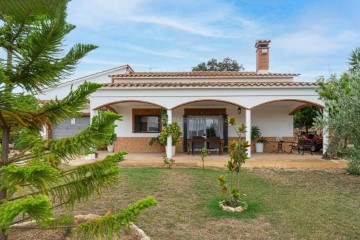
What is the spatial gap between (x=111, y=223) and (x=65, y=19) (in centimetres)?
153

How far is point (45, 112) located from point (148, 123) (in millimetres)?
16069

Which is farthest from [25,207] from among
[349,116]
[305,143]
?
[305,143]

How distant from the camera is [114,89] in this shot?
14.3 metres

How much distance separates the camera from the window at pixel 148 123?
1816 cm

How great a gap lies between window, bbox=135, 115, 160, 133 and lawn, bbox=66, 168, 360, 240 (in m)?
7.58

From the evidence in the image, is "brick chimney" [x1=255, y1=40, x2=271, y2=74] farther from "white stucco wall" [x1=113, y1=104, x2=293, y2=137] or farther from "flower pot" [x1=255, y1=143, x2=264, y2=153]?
"flower pot" [x1=255, y1=143, x2=264, y2=153]

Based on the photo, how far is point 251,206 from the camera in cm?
673

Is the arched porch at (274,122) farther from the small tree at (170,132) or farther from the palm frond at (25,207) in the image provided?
the palm frond at (25,207)

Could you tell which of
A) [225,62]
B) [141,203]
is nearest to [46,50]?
[141,203]

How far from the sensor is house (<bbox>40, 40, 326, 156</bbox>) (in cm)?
1426

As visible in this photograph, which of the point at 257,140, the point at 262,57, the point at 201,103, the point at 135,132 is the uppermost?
the point at 262,57

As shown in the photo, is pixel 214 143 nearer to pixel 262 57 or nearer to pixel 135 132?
pixel 135 132

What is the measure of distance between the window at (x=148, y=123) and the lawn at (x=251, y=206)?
298 inches

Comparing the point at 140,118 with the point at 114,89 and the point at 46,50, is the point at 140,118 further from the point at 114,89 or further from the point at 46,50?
the point at 46,50
